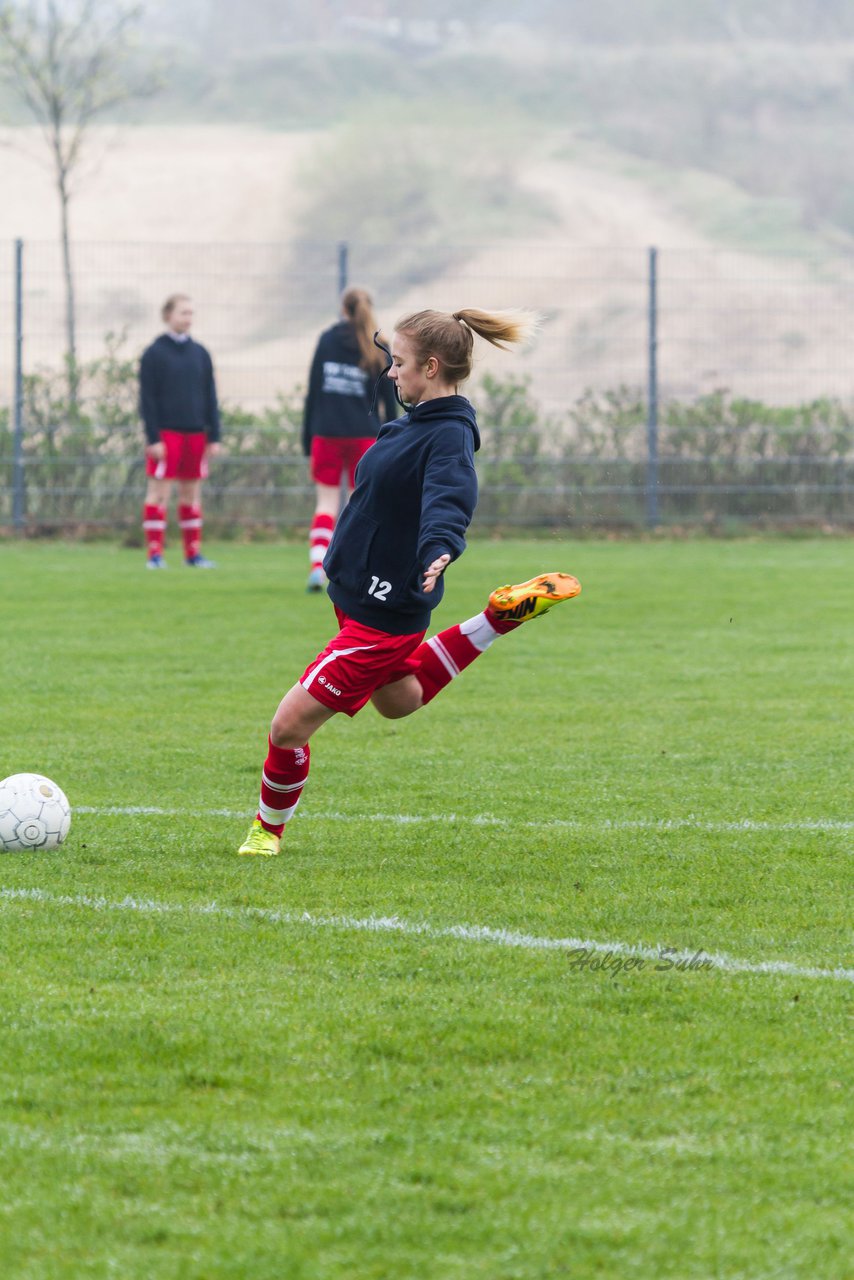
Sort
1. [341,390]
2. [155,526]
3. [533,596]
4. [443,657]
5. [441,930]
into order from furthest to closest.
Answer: [155,526] → [341,390] → [443,657] → [533,596] → [441,930]

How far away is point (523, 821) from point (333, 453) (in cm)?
822

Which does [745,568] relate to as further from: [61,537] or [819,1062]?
[819,1062]

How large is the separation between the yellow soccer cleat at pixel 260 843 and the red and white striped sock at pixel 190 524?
10.0 meters

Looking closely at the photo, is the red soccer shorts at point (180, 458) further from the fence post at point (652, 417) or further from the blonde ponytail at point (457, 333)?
the blonde ponytail at point (457, 333)

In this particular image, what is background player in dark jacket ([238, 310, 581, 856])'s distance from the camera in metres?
5.25

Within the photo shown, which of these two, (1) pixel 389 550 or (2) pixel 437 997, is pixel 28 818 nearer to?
(1) pixel 389 550

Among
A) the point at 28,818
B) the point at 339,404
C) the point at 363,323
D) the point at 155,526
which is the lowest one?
the point at 28,818

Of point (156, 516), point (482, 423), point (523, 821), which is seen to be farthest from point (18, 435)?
point (523, 821)

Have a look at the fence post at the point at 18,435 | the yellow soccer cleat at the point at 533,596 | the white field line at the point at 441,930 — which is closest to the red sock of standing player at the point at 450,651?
the yellow soccer cleat at the point at 533,596

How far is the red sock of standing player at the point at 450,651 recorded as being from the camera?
221 inches

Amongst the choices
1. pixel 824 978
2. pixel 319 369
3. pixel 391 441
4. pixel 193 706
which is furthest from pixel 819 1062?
pixel 319 369

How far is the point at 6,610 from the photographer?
12055 millimetres

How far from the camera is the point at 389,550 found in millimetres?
5312

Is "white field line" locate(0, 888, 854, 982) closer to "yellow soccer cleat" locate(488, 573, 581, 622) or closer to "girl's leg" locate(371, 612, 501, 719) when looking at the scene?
"girl's leg" locate(371, 612, 501, 719)
